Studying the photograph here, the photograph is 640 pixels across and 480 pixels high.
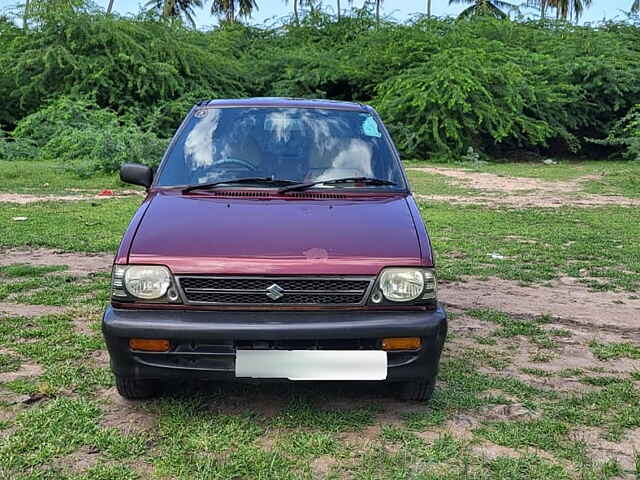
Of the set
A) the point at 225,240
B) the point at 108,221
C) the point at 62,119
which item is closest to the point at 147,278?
the point at 225,240

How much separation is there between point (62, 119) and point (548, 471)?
20030mm

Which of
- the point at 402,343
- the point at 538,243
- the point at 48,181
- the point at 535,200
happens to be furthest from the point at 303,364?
the point at 48,181

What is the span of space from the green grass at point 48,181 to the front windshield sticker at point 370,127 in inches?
342

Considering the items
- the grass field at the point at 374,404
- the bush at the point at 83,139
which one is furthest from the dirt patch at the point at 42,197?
the grass field at the point at 374,404

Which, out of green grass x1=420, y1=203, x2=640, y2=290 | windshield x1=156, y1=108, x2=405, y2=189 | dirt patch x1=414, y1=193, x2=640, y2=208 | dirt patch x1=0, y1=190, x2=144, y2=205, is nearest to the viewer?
windshield x1=156, y1=108, x2=405, y2=189

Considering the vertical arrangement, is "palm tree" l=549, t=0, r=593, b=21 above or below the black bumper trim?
above

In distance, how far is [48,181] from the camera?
13227 mm

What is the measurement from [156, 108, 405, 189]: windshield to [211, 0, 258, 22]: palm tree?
142 feet

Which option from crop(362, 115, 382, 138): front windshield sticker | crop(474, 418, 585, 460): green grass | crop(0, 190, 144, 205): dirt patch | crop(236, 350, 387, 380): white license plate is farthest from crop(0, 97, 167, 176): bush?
crop(474, 418, 585, 460): green grass

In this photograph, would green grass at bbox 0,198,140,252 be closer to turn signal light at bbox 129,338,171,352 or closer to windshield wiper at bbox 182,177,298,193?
windshield wiper at bbox 182,177,298,193

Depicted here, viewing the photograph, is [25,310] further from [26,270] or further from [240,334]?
[240,334]

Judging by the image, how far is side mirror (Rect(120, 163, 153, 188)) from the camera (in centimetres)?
393

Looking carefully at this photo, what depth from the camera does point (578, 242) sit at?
25.0 feet

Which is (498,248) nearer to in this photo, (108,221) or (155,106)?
(108,221)
